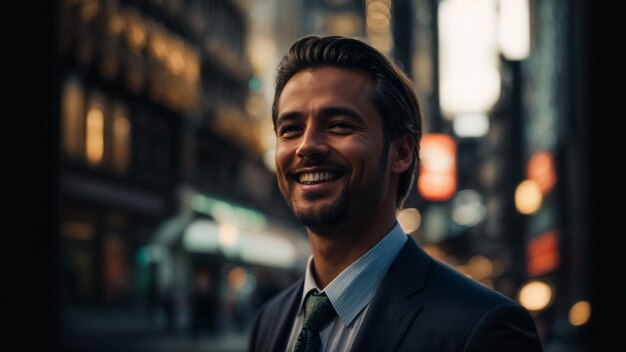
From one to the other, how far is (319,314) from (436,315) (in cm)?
47

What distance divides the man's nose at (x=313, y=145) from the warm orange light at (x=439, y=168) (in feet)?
170

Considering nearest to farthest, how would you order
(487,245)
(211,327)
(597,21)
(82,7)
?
(597,21) → (211,327) → (82,7) → (487,245)

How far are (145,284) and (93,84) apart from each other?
386 inches

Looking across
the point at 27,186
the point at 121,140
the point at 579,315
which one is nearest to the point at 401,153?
the point at 27,186

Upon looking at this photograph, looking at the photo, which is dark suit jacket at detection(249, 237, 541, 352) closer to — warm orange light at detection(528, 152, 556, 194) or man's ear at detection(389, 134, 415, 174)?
man's ear at detection(389, 134, 415, 174)

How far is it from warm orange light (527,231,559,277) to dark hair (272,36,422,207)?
3875 centimetres

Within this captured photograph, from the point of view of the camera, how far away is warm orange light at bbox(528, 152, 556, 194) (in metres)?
42.3

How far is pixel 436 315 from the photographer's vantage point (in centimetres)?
273

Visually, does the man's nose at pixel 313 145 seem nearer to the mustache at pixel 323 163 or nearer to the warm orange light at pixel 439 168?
the mustache at pixel 323 163

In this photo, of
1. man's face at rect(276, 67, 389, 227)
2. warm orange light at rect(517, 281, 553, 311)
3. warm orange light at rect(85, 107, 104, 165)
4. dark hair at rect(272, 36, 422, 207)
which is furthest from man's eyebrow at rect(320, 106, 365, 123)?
warm orange light at rect(85, 107, 104, 165)

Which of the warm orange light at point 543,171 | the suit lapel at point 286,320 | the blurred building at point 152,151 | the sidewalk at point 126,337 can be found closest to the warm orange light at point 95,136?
the blurred building at point 152,151

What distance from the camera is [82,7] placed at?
3077cm

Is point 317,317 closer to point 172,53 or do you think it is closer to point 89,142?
point 89,142

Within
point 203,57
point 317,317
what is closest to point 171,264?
point 203,57
